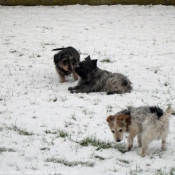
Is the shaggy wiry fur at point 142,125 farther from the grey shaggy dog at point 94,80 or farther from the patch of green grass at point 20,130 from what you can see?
the grey shaggy dog at point 94,80

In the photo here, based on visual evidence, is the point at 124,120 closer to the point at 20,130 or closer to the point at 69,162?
the point at 69,162

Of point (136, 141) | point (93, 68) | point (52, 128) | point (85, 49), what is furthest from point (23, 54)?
point (136, 141)

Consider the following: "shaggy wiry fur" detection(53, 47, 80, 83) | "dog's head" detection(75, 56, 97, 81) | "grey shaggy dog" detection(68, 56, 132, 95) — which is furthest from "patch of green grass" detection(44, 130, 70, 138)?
"shaggy wiry fur" detection(53, 47, 80, 83)

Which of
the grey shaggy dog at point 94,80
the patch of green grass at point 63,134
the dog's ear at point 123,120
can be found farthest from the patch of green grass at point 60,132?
the grey shaggy dog at point 94,80

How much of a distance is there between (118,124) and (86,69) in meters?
3.25

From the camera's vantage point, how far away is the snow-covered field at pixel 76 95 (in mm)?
5121

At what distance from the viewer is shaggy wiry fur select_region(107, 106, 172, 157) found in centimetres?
518

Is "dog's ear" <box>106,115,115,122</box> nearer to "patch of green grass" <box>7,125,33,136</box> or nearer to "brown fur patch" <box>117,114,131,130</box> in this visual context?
"brown fur patch" <box>117,114,131,130</box>

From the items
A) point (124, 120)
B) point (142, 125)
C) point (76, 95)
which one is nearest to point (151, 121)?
point (142, 125)

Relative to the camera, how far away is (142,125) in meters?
5.43

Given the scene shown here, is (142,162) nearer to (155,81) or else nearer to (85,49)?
(155,81)

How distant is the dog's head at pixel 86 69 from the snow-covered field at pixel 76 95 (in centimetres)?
61

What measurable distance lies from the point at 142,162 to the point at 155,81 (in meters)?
4.24

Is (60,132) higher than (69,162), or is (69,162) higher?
(60,132)
